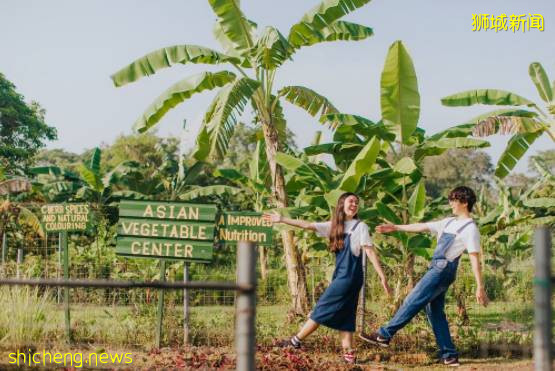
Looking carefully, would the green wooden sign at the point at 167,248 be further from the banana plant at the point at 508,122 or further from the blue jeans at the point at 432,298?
the banana plant at the point at 508,122

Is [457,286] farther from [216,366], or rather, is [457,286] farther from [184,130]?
[184,130]

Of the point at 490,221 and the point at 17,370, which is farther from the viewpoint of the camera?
the point at 490,221

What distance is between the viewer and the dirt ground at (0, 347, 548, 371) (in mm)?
6465

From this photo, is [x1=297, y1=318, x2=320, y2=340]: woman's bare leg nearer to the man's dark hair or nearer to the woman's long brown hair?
the woman's long brown hair

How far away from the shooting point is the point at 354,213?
672 centimetres

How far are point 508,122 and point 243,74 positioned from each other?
15.6 feet

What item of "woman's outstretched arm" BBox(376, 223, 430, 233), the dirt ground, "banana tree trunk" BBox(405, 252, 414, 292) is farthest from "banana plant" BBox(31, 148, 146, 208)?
"woman's outstretched arm" BBox(376, 223, 430, 233)

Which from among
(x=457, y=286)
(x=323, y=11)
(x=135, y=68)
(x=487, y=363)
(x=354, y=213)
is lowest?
(x=487, y=363)

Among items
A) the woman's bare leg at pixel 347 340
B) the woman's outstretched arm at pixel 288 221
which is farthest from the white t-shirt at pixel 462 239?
the woman's outstretched arm at pixel 288 221

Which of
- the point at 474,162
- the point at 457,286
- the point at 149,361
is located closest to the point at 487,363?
the point at 457,286

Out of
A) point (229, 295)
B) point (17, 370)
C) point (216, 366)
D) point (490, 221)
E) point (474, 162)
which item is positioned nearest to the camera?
point (17, 370)

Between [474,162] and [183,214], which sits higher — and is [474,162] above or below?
above

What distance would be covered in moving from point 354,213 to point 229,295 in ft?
13.5

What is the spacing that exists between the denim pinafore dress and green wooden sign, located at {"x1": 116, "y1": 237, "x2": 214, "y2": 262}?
1.67 metres
